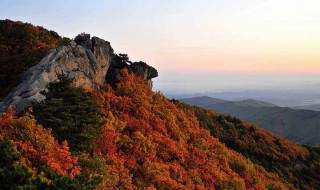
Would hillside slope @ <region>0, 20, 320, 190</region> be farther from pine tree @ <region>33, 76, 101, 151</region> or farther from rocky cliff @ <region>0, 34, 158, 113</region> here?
rocky cliff @ <region>0, 34, 158, 113</region>

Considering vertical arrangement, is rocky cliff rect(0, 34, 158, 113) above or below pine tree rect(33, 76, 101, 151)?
above

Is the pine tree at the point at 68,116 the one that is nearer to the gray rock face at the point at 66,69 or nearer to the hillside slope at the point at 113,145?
the hillside slope at the point at 113,145

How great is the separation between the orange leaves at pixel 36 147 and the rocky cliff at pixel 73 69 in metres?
4.92

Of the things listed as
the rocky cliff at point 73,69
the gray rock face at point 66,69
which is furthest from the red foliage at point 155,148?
the gray rock face at point 66,69

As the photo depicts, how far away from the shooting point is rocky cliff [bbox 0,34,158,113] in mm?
25922

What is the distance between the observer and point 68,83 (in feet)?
81.4

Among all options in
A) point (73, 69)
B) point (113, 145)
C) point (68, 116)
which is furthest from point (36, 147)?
point (73, 69)

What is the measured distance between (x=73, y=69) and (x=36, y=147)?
1634cm

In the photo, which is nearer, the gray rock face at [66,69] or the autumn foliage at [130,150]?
the autumn foliage at [130,150]

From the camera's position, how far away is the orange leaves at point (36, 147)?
17.1 metres

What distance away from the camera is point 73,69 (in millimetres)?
33438

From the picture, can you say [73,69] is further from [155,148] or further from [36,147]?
[36,147]

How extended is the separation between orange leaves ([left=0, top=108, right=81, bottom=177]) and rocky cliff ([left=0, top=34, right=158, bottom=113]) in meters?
4.92

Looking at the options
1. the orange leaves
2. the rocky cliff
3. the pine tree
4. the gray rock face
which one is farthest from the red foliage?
the orange leaves
